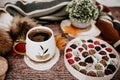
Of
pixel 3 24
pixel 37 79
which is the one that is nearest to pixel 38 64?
pixel 37 79

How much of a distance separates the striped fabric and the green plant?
0.19 feet

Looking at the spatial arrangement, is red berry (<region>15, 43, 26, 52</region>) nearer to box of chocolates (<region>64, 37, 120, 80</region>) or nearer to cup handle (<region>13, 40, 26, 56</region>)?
cup handle (<region>13, 40, 26, 56</region>)

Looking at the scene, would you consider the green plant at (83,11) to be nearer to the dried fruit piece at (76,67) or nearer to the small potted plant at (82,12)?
the small potted plant at (82,12)

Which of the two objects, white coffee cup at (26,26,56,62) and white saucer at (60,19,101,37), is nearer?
white coffee cup at (26,26,56,62)

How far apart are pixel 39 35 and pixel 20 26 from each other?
0.26ft

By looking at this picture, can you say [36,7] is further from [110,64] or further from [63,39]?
[110,64]

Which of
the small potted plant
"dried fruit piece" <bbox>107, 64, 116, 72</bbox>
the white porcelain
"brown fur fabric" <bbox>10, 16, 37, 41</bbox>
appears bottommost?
"dried fruit piece" <bbox>107, 64, 116, 72</bbox>

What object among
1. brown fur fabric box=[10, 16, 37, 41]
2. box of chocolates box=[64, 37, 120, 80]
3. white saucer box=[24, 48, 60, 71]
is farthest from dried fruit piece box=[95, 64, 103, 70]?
brown fur fabric box=[10, 16, 37, 41]

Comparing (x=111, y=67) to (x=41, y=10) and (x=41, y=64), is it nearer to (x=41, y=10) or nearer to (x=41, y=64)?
(x=41, y=64)

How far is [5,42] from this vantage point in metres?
0.60

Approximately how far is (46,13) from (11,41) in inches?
6.9

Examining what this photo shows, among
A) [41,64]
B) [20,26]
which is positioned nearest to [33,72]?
[41,64]

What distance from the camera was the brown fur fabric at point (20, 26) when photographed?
64 centimetres

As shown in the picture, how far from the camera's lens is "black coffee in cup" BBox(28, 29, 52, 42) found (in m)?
0.59
